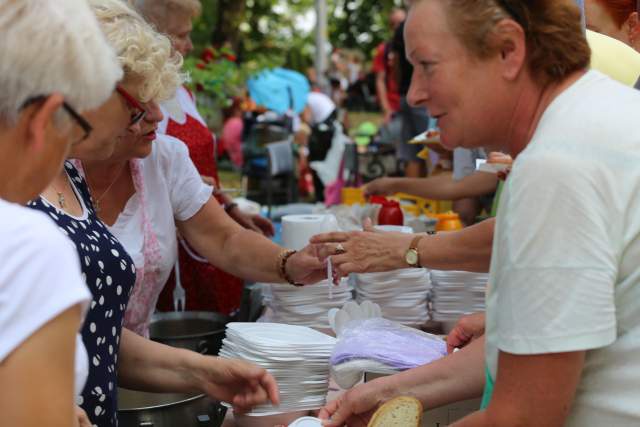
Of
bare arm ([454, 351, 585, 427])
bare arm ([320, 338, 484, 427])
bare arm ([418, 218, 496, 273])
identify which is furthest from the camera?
bare arm ([418, 218, 496, 273])

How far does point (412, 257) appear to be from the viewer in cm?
247

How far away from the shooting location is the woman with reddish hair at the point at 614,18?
A: 278 centimetres

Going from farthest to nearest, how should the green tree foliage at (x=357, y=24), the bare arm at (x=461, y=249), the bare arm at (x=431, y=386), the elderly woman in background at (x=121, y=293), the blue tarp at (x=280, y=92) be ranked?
the green tree foliage at (x=357, y=24), the blue tarp at (x=280, y=92), the bare arm at (x=461, y=249), the elderly woman in background at (x=121, y=293), the bare arm at (x=431, y=386)

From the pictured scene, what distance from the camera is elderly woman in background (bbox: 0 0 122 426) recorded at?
3.23ft

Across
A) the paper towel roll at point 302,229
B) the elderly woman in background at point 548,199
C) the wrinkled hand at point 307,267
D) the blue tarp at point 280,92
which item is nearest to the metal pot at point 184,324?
the wrinkled hand at point 307,267

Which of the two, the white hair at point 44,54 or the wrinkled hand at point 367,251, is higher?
the white hair at point 44,54

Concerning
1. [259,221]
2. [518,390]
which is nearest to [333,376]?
[518,390]

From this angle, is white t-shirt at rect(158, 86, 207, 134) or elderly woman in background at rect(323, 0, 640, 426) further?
white t-shirt at rect(158, 86, 207, 134)

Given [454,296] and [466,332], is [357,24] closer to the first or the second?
[454,296]

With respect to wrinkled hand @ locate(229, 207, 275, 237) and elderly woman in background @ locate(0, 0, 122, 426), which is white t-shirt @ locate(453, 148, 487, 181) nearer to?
wrinkled hand @ locate(229, 207, 275, 237)

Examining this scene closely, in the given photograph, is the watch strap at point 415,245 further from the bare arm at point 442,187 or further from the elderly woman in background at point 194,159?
the bare arm at point 442,187

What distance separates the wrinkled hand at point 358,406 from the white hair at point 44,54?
3.32 feet

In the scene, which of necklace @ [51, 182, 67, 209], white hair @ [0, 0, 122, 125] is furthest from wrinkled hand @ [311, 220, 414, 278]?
white hair @ [0, 0, 122, 125]

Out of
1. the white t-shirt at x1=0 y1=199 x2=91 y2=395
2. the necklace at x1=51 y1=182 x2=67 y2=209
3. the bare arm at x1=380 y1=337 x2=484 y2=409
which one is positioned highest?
the white t-shirt at x1=0 y1=199 x2=91 y2=395
